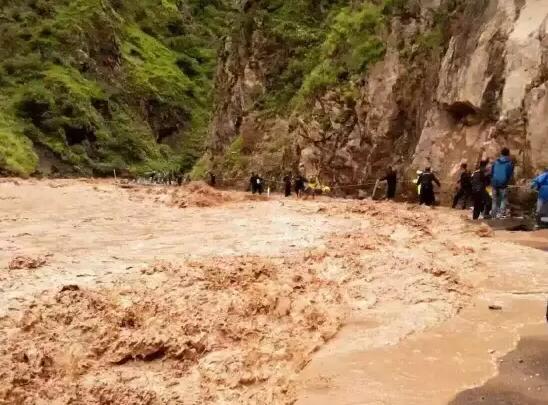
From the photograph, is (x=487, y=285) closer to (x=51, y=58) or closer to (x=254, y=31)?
(x=254, y=31)

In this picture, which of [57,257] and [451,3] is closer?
[57,257]

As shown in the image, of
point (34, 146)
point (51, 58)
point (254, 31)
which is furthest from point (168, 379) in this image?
point (51, 58)

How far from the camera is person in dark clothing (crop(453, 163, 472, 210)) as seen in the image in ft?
64.1

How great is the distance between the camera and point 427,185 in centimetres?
2016

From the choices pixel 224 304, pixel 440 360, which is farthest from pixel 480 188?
pixel 440 360

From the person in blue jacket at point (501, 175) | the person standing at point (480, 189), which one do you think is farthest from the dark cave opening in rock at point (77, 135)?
the person in blue jacket at point (501, 175)

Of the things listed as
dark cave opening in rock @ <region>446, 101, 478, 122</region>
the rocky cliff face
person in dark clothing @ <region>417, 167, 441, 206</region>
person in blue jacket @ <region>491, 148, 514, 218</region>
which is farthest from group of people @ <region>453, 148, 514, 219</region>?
dark cave opening in rock @ <region>446, 101, 478, 122</region>

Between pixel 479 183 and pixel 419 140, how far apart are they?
27.4 ft

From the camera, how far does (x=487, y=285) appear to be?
9.53m

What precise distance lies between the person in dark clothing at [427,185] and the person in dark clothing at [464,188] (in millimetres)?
652

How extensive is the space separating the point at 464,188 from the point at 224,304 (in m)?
13.2

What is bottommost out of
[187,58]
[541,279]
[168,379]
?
[168,379]

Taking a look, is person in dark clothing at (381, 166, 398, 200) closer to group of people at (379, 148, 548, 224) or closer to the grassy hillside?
group of people at (379, 148, 548, 224)

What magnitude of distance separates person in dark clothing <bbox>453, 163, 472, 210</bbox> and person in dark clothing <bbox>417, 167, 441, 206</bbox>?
2.14ft
